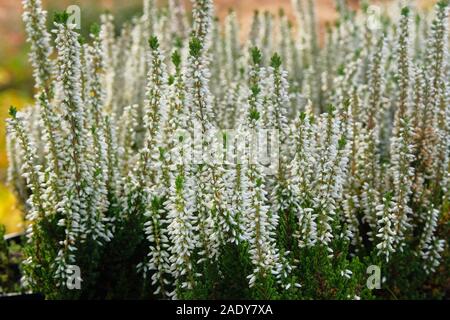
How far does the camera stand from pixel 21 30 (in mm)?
17703

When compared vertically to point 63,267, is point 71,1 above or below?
above

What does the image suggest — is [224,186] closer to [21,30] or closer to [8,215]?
[8,215]

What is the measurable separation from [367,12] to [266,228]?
358 cm

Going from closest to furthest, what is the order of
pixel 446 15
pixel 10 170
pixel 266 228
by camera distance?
pixel 266 228
pixel 446 15
pixel 10 170

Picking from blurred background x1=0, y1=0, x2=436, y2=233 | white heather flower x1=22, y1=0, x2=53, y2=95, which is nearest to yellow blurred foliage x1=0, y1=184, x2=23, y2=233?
blurred background x1=0, y1=0, x2=436, y2=233

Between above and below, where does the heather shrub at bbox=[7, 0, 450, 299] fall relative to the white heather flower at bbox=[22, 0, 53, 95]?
below

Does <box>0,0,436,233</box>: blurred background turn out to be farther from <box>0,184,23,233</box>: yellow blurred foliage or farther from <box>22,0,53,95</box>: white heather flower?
<box>22,0,53,95</box>: white heather flower

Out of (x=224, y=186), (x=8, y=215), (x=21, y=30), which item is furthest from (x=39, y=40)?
(x=21, y=30)

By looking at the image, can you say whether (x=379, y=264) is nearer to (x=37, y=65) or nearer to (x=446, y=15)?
(x=446, y=15)

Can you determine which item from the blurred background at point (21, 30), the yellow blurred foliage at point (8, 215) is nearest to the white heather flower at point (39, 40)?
the yellow blurred foliage at point (8, 215)

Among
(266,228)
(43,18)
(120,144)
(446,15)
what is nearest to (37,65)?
(43,18)

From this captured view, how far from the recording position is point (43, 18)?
5230 mm

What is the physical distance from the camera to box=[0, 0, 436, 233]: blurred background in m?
11.2

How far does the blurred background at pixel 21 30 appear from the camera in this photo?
441 inches
